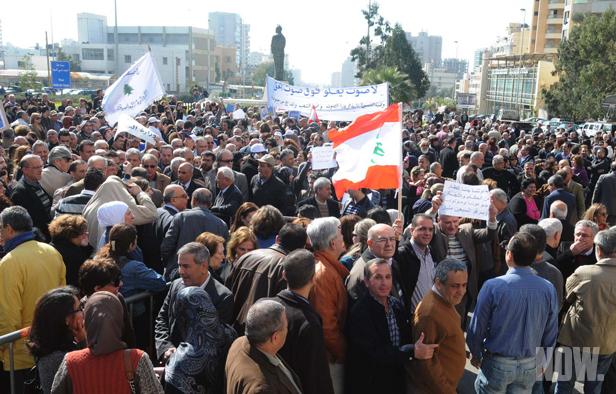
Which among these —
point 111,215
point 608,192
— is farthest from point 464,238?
point 608,192

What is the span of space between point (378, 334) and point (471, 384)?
221cm

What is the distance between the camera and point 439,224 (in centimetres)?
626

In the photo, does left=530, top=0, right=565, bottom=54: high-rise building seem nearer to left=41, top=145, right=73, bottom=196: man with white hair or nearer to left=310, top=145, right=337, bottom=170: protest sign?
left=310, top=145, right=337, bottom=170: protest sign

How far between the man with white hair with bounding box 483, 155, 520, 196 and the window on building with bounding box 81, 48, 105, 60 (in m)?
109

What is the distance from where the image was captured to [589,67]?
37.5m

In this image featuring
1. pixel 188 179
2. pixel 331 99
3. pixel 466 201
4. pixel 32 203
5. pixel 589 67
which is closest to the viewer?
pixel 466 201

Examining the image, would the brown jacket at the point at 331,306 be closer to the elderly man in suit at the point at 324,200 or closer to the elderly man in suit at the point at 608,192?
the elderly man in suit at the point at 324,200

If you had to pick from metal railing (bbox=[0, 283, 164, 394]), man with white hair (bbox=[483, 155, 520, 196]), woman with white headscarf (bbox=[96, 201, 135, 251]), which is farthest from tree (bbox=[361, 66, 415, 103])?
metal railing (bbox=[0, 283, 164, 394])

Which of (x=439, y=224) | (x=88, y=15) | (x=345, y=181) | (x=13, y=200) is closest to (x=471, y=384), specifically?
(x=439, y=224)

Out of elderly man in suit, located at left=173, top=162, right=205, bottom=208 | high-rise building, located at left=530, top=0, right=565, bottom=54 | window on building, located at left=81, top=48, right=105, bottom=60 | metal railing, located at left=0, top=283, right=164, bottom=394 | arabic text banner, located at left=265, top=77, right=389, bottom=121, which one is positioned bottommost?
metal railing, located at left=0, top=283, right=164, bottom=394

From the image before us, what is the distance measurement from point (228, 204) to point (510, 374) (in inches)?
177

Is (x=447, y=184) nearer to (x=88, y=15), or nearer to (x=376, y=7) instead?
(x=376, y=7)

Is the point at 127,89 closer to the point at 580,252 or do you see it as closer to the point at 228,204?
the point at 228,204

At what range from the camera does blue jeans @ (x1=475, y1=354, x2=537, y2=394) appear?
14.7 feet
